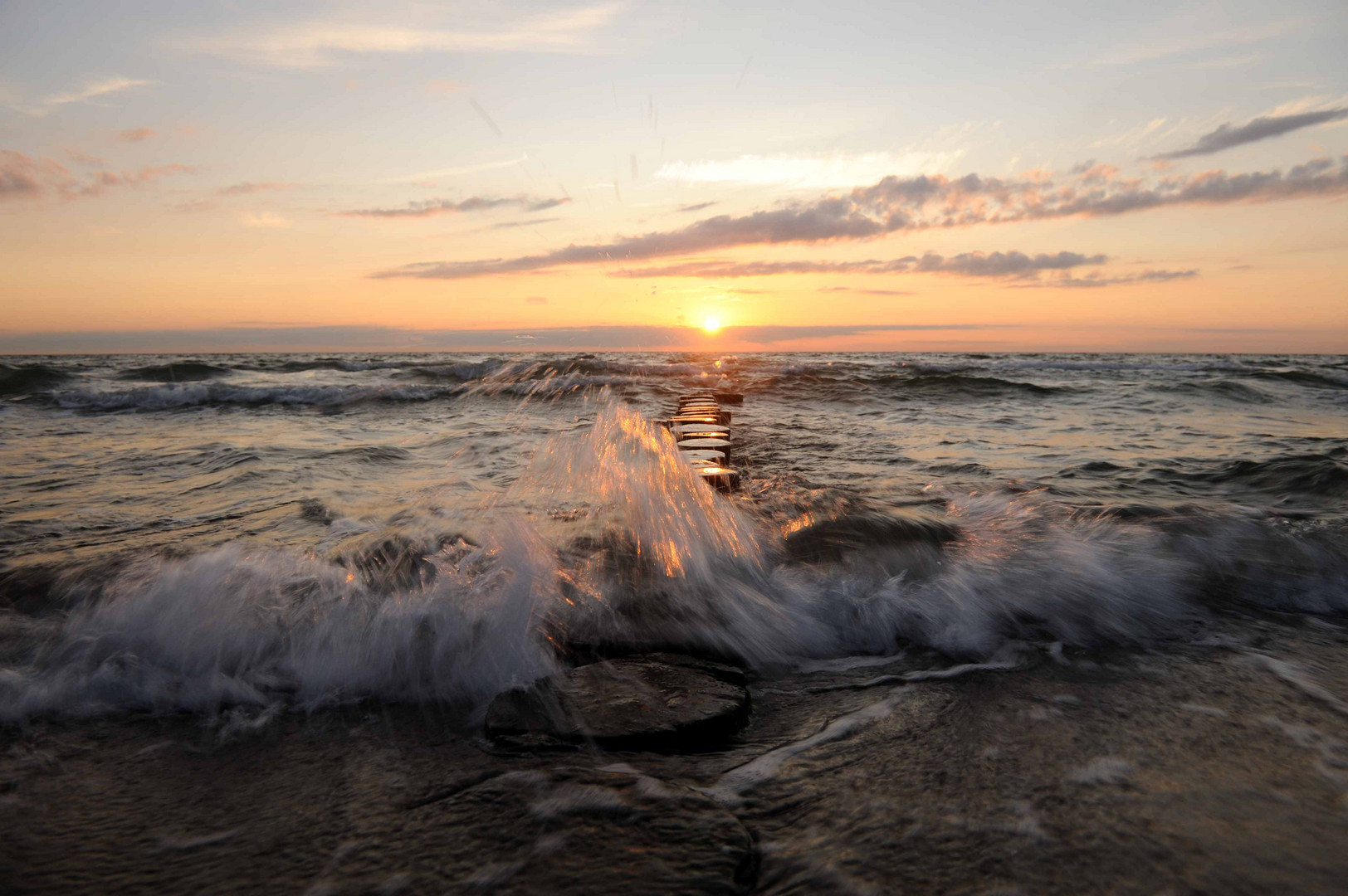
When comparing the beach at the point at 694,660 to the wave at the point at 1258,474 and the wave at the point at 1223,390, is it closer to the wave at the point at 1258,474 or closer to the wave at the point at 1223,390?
the wave at the point at 1258,474

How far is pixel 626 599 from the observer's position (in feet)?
9.50

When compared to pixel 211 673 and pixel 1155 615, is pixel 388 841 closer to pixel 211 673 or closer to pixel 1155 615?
pixel 211 673

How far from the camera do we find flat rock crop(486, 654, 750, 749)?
193cm

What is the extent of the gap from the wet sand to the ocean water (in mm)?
358

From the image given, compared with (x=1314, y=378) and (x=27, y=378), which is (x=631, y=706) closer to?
(x=27, y=378)

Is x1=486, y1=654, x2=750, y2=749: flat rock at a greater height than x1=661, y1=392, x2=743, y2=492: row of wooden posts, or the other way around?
x1=661, y1=392, x2=743, y2=492: row of wooden posts

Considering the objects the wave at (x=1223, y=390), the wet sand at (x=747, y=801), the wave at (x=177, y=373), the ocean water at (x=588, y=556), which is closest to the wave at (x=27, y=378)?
the wave at (x=177, y=373)

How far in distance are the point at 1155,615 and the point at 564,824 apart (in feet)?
9.32

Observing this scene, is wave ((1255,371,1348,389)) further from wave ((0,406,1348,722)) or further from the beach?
wave ((0,406,1348,722))

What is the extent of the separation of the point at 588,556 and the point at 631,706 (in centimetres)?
135

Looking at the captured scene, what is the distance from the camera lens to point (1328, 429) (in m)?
9.38

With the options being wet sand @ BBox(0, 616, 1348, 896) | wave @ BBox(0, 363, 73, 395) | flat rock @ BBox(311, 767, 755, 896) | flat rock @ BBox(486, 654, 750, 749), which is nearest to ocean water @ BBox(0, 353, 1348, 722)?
flat rock @ BBox(486, 654, 750, 749)

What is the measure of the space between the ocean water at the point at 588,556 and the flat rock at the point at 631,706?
0.22 m

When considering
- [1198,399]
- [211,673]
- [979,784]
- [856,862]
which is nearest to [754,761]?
[856,862]
